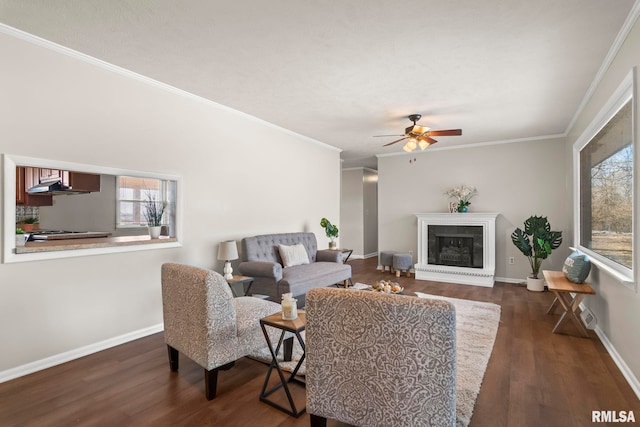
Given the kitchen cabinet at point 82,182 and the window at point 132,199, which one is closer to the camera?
the kitchen cabinet at point 82,182

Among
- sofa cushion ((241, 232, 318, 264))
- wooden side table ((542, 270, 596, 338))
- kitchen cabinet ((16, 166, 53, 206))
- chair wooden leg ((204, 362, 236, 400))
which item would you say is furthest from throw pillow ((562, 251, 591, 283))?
kitchen cabinet ((16, 166, 53, 206))

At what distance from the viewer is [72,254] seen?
286 centimetres

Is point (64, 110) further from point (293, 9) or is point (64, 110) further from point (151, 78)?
point (293, 9)

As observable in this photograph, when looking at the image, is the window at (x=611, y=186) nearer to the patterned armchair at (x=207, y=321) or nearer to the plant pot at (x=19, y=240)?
the patterned armchair at (x=207, y=321)

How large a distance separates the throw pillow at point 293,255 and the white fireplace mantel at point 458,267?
2660 millimetres

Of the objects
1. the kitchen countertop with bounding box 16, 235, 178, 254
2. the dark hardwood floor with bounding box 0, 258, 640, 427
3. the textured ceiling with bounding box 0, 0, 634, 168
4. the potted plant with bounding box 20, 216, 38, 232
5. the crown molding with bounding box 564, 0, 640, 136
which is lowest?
the dark hardwood floor with bounding box 0, 258, 640, 427

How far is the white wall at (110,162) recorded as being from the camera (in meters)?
2.58

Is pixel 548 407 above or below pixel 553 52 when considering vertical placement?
below

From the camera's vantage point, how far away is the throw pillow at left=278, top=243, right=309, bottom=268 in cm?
473

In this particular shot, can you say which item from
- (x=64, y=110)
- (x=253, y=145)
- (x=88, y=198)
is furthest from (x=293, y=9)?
(x=88, y=198)

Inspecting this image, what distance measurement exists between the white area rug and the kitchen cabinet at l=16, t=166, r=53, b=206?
156 inches

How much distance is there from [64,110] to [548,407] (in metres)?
4.35

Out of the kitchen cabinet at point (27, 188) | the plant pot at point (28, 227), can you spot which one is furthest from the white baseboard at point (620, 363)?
the plant pot at point (28, 227)

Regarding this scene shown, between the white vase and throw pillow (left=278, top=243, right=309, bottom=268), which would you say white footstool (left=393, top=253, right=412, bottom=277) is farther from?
the white vase
